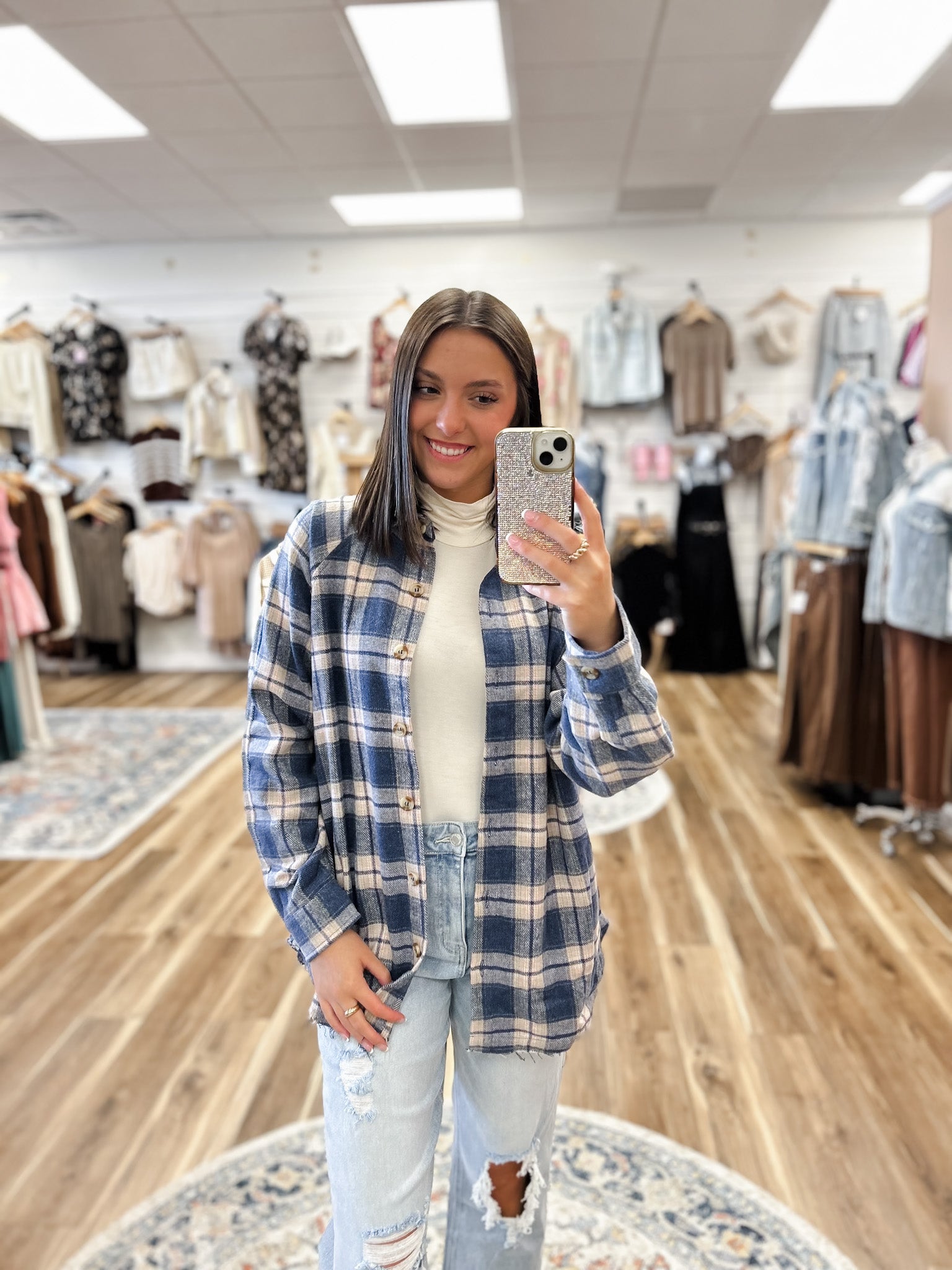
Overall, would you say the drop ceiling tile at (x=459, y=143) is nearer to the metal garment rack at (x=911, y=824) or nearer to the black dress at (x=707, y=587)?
the black dress at (x=707, y=587)

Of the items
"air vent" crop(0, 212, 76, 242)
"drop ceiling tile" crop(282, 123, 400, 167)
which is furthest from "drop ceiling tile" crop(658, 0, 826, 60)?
"air vent" crop(0, 212, 76, 242)

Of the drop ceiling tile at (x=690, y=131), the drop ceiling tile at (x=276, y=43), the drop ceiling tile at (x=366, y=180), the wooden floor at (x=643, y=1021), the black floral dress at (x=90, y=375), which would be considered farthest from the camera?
the black floral dress at (x=90, y=375)

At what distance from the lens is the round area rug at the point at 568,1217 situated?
159cm

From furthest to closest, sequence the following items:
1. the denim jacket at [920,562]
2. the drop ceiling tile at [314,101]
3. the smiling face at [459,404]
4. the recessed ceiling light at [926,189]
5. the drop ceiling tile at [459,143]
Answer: the recessed ceiling light at [926,189] → the drop ceiling tile at [459,143] → the drop ceiling tile at [314,101] → the denim jacket at [920,562] → the smiling face at [459,404]

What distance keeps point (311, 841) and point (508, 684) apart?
0.88 feet

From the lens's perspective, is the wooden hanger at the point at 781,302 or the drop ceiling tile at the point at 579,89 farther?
the wooden hanger at the point at 781,302

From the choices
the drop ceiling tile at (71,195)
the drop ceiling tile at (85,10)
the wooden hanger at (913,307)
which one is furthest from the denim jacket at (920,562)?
the drop ceiling tile at (71,195)

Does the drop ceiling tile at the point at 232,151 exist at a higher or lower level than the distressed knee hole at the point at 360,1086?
higher

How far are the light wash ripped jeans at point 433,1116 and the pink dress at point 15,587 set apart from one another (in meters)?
3.96

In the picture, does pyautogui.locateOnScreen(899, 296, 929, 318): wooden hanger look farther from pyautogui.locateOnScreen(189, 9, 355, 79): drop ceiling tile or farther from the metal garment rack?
pyautogui.locateOnScreen(189, 9, 355, 79): drop ceiling tile

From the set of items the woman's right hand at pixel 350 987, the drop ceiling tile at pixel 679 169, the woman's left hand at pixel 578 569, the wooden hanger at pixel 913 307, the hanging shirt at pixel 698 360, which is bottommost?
the woman's right hand at pixel 350 987

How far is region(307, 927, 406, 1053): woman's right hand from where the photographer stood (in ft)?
3.08

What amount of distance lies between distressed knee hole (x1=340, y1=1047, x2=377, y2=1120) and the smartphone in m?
0.51

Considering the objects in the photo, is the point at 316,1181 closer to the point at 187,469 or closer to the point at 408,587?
the point at 408,587
